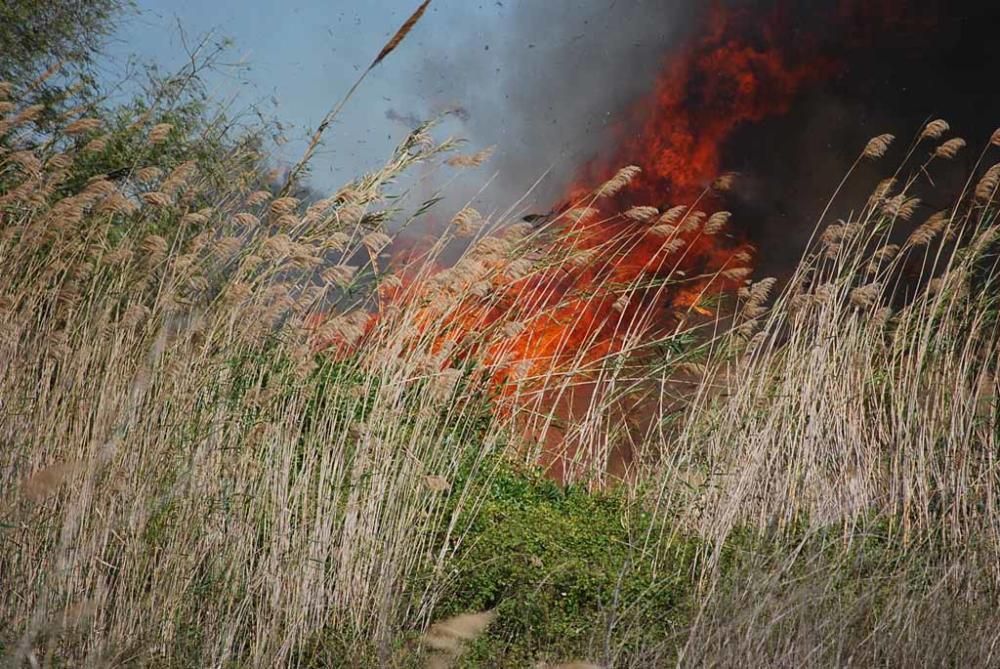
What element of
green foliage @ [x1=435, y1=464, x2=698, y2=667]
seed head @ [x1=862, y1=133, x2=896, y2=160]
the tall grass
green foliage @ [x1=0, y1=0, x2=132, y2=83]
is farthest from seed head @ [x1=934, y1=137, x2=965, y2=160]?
green foliage @ [x1=0, y1=0, x2=132, y2=83]

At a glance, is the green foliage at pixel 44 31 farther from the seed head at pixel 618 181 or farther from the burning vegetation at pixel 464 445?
the seed head at pixel 618 181

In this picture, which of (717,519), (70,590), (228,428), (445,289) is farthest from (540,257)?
(70,590)

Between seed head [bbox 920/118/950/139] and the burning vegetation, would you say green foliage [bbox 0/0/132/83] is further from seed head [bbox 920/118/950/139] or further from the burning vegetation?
seed head [bbox 920/118/950/139]

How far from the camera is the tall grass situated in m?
3.18

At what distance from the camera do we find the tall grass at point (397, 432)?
3.18m

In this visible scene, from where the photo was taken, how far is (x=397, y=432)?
382 centimetres

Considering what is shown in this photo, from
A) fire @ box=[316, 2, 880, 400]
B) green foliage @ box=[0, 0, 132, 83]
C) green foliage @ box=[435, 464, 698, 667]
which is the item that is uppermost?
green foliage @ box=[0, 0, 132, 83]

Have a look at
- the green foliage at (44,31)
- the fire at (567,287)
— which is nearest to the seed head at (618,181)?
the fire at (567,287)

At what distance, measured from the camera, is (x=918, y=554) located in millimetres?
4398

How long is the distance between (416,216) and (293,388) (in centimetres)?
94

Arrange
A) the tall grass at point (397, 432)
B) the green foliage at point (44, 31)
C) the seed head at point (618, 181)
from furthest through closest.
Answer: the green foliage at point (44, 31), the seed head at point (618, 181), the tall grass at point (397, 432)

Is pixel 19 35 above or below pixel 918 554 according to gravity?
above

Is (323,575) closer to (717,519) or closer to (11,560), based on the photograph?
(11,560)

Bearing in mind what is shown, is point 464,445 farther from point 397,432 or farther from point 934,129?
point 934,129
